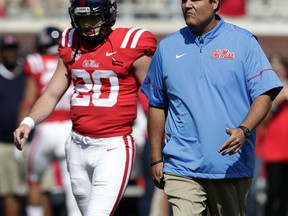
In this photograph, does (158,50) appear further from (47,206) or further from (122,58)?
(47,206)

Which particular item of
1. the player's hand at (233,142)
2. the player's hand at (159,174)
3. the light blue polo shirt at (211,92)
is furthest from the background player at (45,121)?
the player's hand at (233,142)

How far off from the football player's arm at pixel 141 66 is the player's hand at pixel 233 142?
1.12 m

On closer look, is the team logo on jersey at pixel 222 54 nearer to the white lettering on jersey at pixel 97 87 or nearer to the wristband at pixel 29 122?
the white lettering on jersey at pixel 97 87

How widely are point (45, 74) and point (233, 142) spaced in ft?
14.5

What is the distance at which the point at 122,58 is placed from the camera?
689cm

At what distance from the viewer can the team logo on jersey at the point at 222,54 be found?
6227mm

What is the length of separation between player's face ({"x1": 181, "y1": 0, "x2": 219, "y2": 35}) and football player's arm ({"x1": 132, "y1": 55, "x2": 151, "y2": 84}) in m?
0.67

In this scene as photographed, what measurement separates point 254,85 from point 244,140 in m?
0.38

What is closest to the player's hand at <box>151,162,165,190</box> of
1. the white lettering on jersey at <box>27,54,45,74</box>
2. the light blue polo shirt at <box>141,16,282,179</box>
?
the light blue polo shirt at <box>141,16,282,179</box>

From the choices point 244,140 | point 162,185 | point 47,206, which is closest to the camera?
point 244,140

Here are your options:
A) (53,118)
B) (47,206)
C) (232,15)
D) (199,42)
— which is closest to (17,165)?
(47,206)

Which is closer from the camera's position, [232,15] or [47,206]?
[47,206]

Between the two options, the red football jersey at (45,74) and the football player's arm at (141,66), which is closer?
the football player's arm at (141,66)

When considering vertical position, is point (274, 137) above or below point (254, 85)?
below
